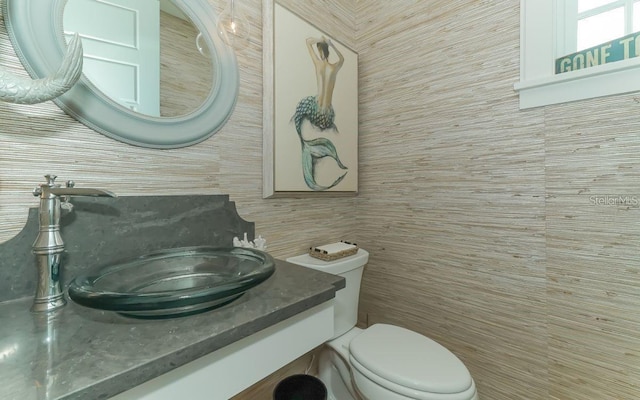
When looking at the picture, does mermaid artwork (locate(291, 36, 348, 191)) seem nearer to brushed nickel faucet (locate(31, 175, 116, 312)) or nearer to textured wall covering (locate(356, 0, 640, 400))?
textured wall covering (locate(356, 0, 640, 400))

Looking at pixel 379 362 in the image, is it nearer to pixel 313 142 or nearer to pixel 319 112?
pixel 313 142

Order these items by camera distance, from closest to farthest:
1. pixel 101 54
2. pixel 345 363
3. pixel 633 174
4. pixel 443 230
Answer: pixel 101 54 → pixel 633 174 → pixel 345 363 → pixel 443 230

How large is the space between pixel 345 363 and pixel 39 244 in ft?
3.54

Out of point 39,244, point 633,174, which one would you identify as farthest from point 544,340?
point 39,244

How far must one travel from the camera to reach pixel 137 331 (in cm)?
47

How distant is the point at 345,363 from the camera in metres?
1.12

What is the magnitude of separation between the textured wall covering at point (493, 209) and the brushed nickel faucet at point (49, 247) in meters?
1.27

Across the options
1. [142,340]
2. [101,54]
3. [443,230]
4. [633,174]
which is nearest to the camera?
[142,340]

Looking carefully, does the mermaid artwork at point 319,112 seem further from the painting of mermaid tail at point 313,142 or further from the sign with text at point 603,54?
the sign with text at point 603,54

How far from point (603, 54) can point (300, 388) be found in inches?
65.0

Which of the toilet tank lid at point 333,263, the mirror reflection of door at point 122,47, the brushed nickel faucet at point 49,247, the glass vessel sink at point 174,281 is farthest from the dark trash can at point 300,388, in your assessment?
the mirror reflection of door at point 122,47

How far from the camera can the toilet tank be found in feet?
3.86

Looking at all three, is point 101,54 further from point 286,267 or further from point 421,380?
point 421,380

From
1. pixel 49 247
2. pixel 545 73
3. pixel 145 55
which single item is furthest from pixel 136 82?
pixel 545 73
